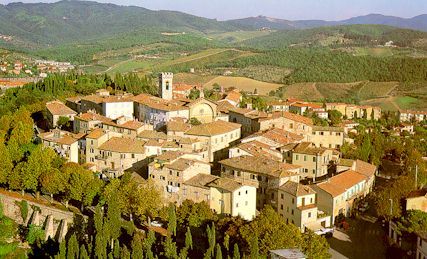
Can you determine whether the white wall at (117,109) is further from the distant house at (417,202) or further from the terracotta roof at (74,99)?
the distant house at (417,202)

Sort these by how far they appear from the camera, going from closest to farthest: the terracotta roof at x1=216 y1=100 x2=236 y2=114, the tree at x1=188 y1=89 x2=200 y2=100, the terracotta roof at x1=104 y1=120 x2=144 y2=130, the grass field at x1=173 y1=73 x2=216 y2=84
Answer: the terracotta roof at x1=104 y1=120 x2=144 y2=130
the terracotta roof at x1=216 y1=100 x2=236 y2=114
the tree at x1=188 y1=89 x2=200 y2=100
the grass field at x1=173 y1=73 x2=216 y2=84

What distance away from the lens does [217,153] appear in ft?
139

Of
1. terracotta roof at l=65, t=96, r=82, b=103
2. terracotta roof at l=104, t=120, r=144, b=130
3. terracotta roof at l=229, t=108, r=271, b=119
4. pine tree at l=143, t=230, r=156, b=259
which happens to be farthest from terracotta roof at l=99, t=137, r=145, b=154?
terracotta roof at l=65, t=96, r=82, b=103

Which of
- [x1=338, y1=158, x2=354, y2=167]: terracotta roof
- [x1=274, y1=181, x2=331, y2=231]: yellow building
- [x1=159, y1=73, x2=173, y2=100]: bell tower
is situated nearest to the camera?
[x1=274, y1=181, x2=331, y2=231]: yellow building

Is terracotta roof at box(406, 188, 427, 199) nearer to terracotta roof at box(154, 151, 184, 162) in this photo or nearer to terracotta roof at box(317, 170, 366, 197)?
terracotta roof at box(317, 170, 366, 197)

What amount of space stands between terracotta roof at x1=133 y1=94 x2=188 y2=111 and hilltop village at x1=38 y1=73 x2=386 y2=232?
8 centimetres

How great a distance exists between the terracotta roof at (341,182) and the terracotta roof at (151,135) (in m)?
12.4

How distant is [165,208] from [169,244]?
17.8 ft

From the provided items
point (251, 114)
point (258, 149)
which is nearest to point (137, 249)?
point (258, 149)

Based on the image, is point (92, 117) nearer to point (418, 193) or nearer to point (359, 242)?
point (359, 242)

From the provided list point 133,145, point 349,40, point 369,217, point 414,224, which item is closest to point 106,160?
point 133,145

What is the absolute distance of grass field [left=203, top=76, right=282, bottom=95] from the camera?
9306 centimetres

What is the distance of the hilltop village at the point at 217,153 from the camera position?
3284cm

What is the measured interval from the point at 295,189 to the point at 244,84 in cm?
6569
